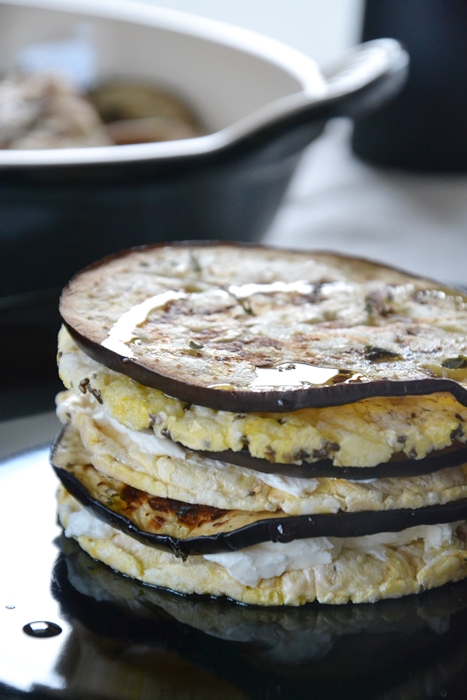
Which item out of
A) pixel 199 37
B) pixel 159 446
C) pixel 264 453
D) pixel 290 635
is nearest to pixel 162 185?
pixel 159 446

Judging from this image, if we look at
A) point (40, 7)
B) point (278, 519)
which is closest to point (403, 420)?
point (278, 519)

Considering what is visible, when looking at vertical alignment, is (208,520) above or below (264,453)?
A: below

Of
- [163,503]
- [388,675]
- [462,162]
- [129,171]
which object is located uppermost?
[129,171]

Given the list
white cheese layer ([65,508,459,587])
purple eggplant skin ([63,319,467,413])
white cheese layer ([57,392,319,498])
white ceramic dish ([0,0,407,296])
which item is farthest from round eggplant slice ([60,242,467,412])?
white ceramic dish ([0,0,407,296])

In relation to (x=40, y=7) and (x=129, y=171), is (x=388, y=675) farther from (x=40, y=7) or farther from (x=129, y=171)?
(x=40, y=7)

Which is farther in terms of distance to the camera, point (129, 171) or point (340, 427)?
point (129, 171)

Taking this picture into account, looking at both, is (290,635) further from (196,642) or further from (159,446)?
(159,446)
